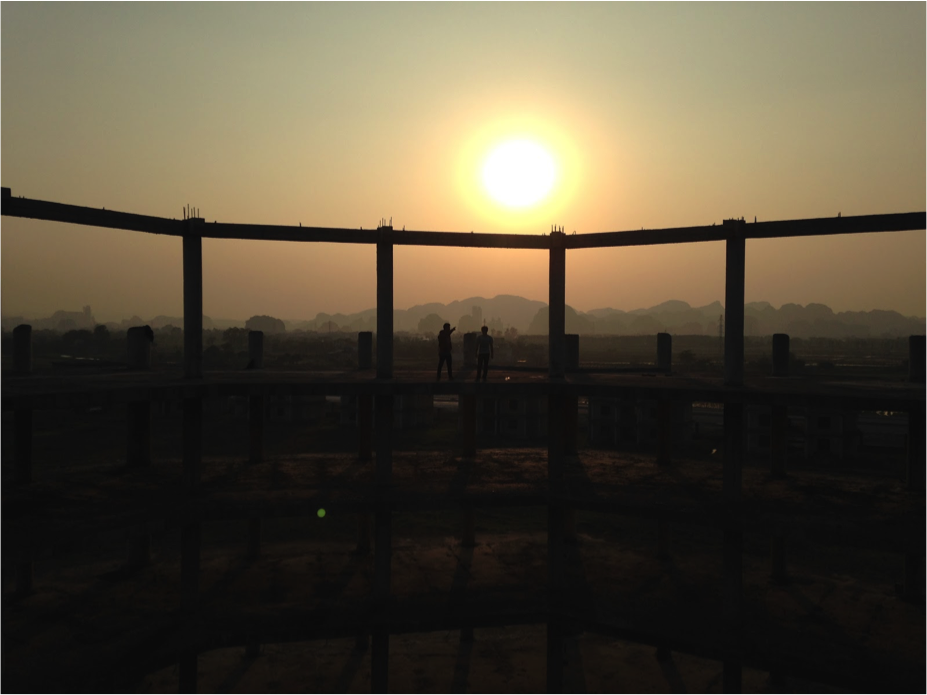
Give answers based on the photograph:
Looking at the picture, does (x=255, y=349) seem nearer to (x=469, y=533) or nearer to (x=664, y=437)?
(x=469, y=533)

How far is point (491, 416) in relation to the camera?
5166 centimetres

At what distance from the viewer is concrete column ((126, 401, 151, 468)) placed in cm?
2059

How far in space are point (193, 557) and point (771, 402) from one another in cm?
1493

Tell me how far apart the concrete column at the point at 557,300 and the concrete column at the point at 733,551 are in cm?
500

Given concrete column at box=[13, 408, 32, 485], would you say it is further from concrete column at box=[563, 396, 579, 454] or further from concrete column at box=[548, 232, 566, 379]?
concrete column at box=[563, 396, 579, 454]

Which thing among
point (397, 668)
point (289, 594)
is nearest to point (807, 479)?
point (397, 668)

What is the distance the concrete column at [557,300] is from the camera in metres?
19.4

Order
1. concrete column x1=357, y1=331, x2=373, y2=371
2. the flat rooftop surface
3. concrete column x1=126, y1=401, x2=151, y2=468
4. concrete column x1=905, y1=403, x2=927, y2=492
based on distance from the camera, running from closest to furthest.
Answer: the flat rooftop surface < concrete column x1=905, y1=403, x2=927, y2=492 < concrete column x1=126, y1=401, x2=151, y2=468 < concrete column x1=357, y1=331, x2=373, y2=371

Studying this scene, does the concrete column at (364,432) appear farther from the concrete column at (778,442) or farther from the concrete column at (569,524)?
the concrete column at (778,442)

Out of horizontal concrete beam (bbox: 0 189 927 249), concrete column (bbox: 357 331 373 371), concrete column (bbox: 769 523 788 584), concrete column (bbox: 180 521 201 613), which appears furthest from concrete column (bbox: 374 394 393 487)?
concrete column (bbox: 769 523 788 584)

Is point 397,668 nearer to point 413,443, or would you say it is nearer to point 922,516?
point 922,516

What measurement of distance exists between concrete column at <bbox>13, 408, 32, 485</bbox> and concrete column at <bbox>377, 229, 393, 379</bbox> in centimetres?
969

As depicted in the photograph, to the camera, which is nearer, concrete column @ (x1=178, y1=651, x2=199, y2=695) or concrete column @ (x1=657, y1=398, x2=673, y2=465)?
concrete column @ (x1=178, y1=651, x2=199, y2=695)

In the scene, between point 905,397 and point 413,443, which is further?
point 413,443
